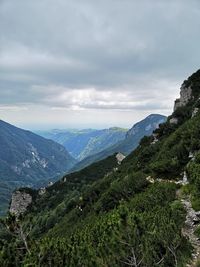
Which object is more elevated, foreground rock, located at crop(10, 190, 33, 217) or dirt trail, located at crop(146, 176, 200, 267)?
dirt trail, located at crop(146, 176, 200, 267)

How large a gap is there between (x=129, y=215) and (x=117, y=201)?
24627 mm

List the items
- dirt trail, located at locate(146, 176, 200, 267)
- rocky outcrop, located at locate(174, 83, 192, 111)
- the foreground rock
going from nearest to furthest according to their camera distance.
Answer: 1. dirt trail, located at locate(146, 176, 200, 267)
2. rocky outcrop, located at locate(174, 83, 192, 111)
3. the foreground rock

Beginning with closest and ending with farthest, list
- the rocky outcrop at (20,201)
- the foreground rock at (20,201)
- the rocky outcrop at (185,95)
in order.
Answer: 1. the rocky outcrop at (185,95)
2. the rocky outcrop at (20,201)
3. the foreground rock at (20,201)

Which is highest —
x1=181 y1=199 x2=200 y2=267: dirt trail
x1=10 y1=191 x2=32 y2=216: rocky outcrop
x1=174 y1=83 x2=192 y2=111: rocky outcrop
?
x1=174 y1=83 x2=192 y2=111: rocky outcrop

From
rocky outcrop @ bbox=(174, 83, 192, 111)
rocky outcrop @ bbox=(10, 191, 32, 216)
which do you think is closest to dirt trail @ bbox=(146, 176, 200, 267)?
rocky outcrop @ bbox=(174, 83, 192, 111)

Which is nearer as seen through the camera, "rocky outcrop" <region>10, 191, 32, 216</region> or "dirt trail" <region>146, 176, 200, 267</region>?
"dirt trail" <region>146, 176, 200, 267</region>

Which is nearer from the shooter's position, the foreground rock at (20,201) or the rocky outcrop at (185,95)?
the rocky outcrop at (185,95)

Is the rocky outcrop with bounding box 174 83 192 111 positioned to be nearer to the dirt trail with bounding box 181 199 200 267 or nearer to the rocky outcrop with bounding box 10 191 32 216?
the rocky outcrop with bounding box 10 191 32 216

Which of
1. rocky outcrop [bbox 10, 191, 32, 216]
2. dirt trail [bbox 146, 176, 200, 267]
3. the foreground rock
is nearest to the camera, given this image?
dirt trail [bbox 146, 176, 200, 267]

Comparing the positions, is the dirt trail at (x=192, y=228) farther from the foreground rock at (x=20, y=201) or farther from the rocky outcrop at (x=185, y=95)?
the foreground rock at (x=20, y=201)

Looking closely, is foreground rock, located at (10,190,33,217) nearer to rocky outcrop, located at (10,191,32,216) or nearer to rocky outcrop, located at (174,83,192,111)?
rocky outcrop, located at (10,191,32,216)

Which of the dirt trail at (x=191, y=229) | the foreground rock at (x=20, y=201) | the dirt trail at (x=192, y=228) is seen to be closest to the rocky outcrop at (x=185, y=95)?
the foreground rock at (x=20, y=201)

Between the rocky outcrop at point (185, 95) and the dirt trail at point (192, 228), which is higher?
the rocky outcrop at point (185, 95)

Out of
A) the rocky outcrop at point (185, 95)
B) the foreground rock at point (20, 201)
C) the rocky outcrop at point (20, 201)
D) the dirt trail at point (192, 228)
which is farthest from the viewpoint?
the foreground rock at point (20, 201)
